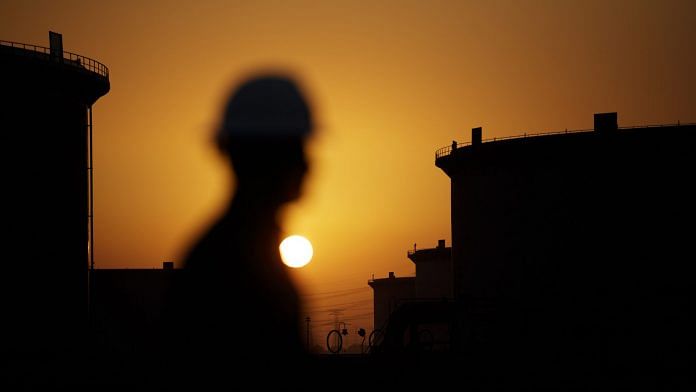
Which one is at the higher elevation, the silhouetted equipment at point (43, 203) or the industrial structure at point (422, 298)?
the silhouetted equipment at point (43, 203)

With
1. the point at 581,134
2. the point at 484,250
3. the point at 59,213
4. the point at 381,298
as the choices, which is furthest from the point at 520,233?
the point at 381,298

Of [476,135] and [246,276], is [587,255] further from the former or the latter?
[246,276]

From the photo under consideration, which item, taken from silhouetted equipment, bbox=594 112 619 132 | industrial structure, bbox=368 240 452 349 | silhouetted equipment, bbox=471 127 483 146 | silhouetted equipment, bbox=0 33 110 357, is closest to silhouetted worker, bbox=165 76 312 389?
silhouetted equipment, bbox=0 33 110 357

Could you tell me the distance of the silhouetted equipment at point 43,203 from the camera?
26.5m

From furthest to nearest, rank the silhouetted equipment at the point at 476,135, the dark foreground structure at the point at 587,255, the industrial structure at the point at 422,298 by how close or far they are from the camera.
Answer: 1. the silhouetted equipment at the point at 476,135
2. the industrial structure at the point at 422,298
3. the dark foreground structure at the point at 587,255

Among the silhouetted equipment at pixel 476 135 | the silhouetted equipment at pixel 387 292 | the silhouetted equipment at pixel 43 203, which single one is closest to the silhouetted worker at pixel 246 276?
the silhouetted equipment at pixel 43 203

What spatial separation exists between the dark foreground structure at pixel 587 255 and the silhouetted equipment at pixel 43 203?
1435cm

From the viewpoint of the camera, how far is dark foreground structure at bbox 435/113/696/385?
30.4m

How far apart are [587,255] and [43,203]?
1944cm

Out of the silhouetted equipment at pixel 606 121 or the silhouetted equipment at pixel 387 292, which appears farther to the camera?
the silhouetted equipment at pixel 387 292

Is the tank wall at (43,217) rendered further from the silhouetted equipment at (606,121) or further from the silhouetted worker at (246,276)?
the silhouetted worker at (246,276)

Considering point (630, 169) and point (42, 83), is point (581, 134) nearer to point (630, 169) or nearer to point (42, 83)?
point (630, 169)

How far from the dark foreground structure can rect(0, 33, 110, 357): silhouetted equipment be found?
47.1 feet

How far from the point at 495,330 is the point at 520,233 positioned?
394cm
